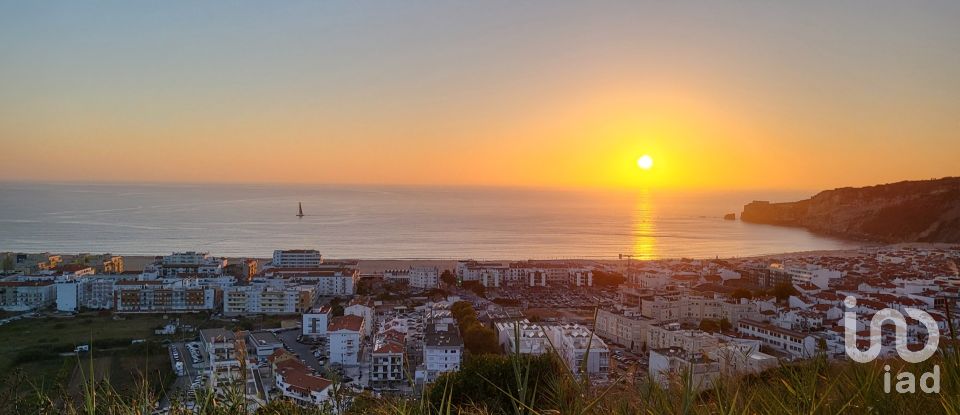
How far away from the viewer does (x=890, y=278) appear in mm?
12680

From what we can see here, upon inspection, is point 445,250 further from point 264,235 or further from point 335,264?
point 264,235

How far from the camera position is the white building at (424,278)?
13617 mm

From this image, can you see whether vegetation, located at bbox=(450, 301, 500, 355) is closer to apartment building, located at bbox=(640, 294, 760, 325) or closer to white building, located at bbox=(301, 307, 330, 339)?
white building, located at bbox=(301, 307, 330, 339)

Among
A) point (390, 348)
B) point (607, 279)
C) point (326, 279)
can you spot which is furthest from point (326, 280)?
point (390, 348)

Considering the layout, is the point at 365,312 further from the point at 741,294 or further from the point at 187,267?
the point at 187,267

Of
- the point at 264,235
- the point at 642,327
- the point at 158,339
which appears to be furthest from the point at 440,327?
the point at 264,235

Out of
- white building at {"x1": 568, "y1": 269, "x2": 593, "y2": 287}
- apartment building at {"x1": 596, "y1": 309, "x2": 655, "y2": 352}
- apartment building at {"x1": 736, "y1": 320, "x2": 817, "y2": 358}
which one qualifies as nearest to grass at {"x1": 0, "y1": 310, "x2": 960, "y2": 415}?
apartment building at {"x1": 736, "y1": 320, "x2": 817, "y2": 358}

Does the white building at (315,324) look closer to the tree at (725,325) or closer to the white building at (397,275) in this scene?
the white building at (397,275)

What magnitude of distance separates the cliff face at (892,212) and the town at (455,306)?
6.99 meters

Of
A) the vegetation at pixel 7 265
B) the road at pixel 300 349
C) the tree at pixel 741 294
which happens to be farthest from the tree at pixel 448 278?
the vegetation at pixel 7 265

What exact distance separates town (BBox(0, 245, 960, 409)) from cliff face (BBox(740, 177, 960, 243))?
6.99 metres

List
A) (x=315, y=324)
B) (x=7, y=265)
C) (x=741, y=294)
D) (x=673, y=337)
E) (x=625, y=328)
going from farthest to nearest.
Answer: (x=7, y=265) → (x=741, y=294) → (x=315, y=324) → (x=625, y=328) → (x=673, y=337)

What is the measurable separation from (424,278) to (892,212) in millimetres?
20586

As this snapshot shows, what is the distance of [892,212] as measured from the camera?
25.1 metres
